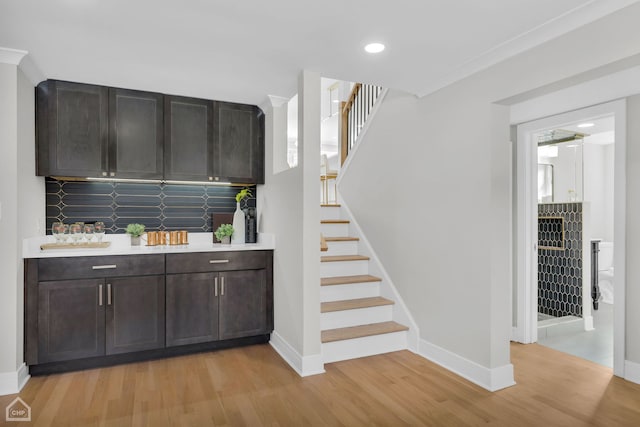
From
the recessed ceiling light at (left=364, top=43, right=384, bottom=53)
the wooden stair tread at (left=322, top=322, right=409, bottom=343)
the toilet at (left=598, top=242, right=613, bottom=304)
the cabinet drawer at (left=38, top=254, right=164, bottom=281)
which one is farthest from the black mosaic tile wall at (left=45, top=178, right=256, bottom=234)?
the toilet at (left=598, top=242, right=613, bottom=304)

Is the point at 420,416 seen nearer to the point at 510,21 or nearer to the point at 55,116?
the point at 510,21

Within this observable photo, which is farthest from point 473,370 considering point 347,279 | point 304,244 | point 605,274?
point 605,274

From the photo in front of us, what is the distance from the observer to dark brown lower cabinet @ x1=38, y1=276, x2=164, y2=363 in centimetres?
298

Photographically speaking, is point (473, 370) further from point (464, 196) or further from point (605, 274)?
point (605, 274)

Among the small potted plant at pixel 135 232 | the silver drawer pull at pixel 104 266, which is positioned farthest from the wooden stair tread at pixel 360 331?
the small potted plant at pixel 135 232

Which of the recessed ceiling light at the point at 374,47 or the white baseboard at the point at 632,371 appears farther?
the white baseboard at the point at 632,371

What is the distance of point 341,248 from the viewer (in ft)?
14.4

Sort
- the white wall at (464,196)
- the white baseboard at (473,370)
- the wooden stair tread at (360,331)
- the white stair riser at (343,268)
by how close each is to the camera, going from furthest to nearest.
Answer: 1. the white stair riser at (343,268)
2. the wooden stair tread at (360,331)
3. the white baseboard at (473,370)
4. the white wall at (464,196)

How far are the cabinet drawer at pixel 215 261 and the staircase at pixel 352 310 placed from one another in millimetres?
674

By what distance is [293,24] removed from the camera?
2.32 metres

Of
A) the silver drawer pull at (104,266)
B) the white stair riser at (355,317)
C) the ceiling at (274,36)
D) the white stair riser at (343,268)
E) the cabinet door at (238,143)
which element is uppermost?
the ceiling at (274,36)

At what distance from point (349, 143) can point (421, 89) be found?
1.94 meters

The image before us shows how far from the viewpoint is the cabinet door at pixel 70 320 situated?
2.96 meters

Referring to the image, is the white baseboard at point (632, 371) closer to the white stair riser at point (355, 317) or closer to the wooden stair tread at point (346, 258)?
the white stair riser at point (355, 317)
